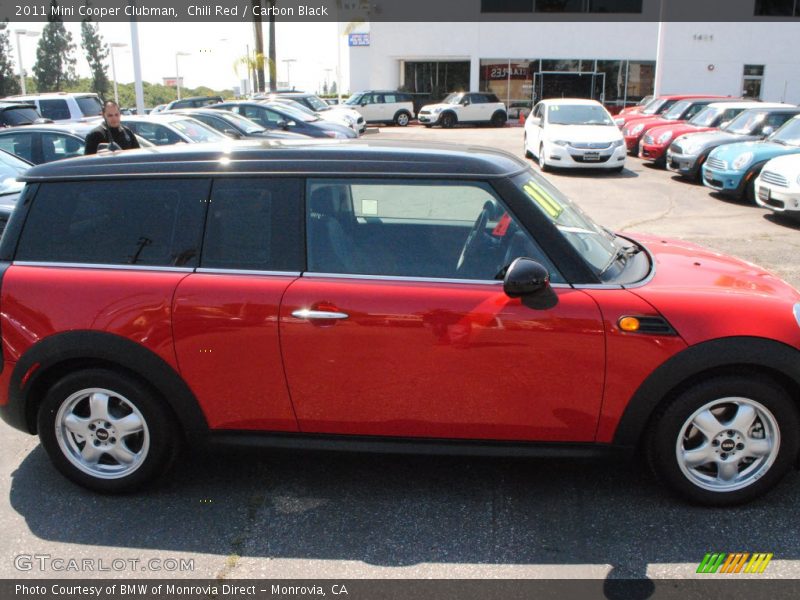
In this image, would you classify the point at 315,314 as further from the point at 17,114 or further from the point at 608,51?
the point at 608,51

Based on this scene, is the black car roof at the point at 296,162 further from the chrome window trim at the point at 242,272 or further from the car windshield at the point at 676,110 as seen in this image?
the car windshield at the point at 676,110

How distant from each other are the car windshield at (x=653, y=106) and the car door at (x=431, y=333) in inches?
798

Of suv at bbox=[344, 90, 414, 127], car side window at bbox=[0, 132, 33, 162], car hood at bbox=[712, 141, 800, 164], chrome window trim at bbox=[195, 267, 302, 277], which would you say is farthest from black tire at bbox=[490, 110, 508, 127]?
chrome window trim at bbox=[195, 267, 302, 277]

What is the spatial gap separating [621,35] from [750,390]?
37993 millimetres

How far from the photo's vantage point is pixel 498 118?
33.6 m

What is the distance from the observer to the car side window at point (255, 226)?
3295 millimetres

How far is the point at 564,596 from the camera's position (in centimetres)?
274

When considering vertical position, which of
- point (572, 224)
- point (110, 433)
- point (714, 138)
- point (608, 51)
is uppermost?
point (608, 51)

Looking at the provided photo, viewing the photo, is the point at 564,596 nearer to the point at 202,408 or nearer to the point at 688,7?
the point at 202,408

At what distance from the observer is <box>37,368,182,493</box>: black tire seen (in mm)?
3373

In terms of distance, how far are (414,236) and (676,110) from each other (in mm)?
18423

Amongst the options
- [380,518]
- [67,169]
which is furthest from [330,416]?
[67,169]

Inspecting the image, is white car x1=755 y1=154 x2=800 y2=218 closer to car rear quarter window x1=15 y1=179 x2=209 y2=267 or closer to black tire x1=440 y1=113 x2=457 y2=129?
car rear quarter window x1=15 y1=179 x2=209 y2=267

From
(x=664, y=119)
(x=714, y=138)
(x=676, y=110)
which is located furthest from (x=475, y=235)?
(x=676, y=110)
